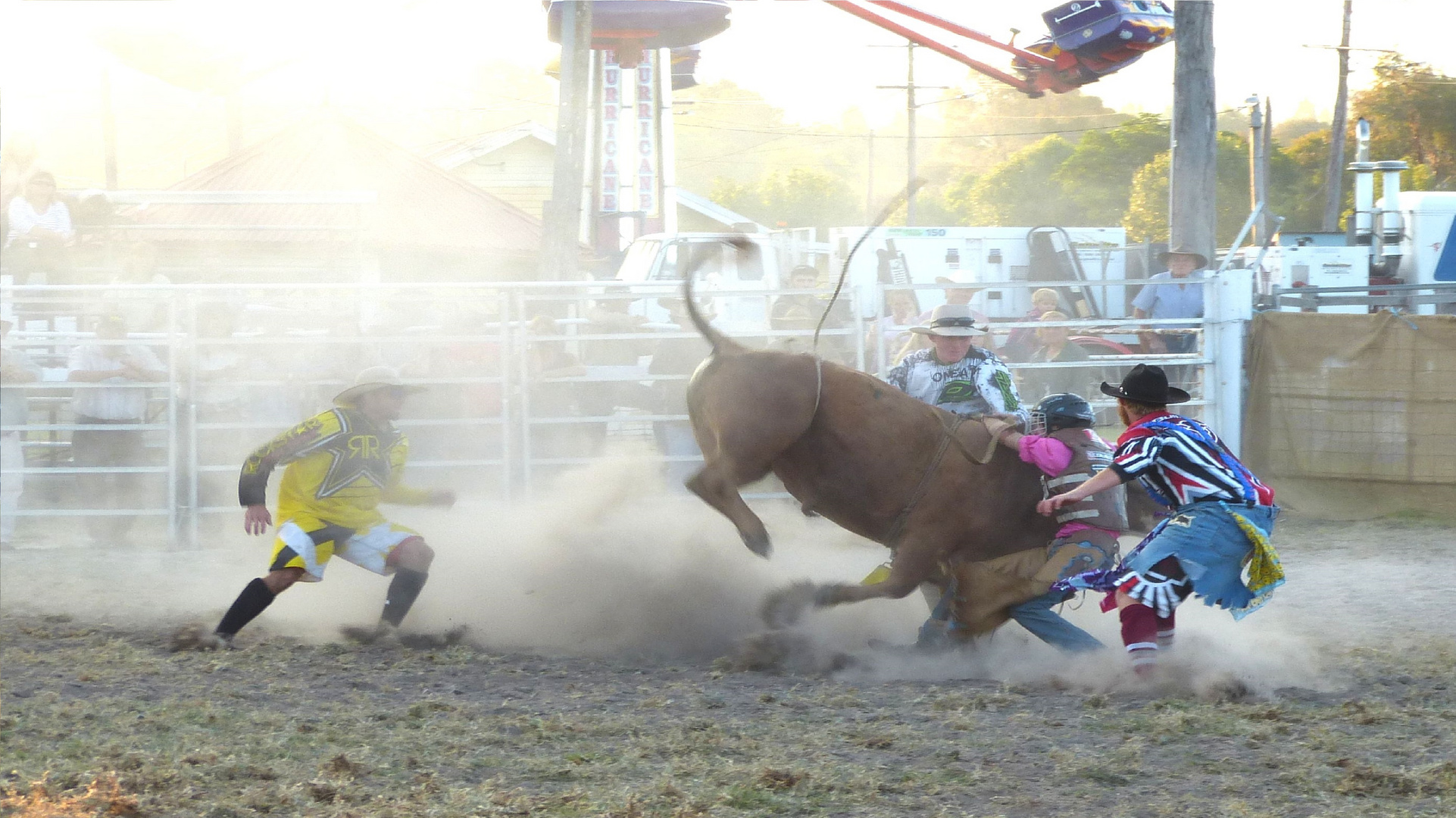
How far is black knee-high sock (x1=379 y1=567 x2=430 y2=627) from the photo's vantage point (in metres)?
5.85

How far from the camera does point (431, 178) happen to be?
26.5m

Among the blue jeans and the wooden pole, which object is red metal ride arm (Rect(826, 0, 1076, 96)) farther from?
the blue jeans

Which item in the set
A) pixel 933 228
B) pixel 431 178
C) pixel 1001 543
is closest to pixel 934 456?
pixel 1001 543

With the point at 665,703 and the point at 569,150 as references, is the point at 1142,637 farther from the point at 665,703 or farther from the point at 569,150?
the point at 569,150

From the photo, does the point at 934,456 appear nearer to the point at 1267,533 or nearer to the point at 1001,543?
the point at 1001,543

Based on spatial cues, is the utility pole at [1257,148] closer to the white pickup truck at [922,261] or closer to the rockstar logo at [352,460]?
the white pickup truck at [922,261]

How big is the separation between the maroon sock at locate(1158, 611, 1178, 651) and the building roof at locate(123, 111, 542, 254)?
1811 centimetres

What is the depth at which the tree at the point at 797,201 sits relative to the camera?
47000 mm

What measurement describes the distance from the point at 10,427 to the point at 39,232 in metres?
3.08

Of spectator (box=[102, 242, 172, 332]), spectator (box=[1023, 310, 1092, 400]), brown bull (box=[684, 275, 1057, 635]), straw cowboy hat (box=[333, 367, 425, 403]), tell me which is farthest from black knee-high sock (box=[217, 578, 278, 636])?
spectator (box=[1023, 310, 1092, 400])

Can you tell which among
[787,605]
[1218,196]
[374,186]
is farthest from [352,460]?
[1218,196]

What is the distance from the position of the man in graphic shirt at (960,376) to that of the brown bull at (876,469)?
650 mm

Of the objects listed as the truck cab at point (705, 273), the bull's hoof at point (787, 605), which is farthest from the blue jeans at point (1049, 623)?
the truck cab at point (705, 273)

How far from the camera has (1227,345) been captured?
33.8ft
